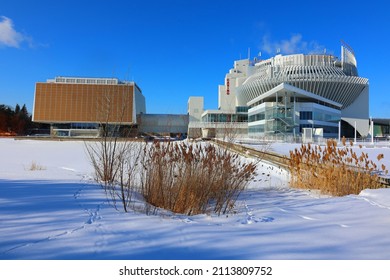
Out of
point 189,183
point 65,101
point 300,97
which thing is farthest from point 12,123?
point 189,183

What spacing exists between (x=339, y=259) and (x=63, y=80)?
288 feet

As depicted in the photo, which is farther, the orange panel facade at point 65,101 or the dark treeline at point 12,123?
the orange panel facade at point 65,101

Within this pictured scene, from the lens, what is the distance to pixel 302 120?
5431cm

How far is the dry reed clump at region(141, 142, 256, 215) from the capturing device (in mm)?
5324

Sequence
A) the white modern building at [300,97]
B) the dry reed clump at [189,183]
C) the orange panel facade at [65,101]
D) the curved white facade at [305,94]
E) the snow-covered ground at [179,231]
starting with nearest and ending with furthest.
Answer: the snow-covered ground at [179,231], the dry reed clump at [189,183], the white modern building at [300,97], the curved white facade at [305,94], the orange panel facade at [65,101]

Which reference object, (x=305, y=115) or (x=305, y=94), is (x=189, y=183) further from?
(x=305, y=94)

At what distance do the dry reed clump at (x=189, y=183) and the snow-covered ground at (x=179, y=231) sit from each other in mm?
443

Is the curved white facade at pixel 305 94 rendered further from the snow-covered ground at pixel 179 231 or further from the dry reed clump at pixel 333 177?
the snow-covered ground at pixel 179 231

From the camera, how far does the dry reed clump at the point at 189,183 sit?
532cm

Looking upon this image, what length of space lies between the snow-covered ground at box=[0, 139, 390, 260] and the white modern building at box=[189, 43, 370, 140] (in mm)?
42406

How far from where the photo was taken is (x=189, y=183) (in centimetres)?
546

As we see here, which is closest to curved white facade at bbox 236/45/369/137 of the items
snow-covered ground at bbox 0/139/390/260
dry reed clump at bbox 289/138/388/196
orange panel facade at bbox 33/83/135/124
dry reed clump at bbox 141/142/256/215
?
orange panel facade at bbox 33/83/135/124

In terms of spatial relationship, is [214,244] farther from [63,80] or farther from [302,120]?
[63,80]

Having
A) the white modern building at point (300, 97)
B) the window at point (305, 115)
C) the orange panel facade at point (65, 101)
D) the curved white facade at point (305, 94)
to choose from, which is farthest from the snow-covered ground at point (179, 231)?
the orange panel facade at point (65, 101)
